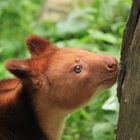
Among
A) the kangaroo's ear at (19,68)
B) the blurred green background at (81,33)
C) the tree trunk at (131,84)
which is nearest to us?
the tree trunk at (131,84)

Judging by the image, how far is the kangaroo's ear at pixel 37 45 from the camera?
5.11m

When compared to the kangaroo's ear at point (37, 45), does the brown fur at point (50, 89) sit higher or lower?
lower

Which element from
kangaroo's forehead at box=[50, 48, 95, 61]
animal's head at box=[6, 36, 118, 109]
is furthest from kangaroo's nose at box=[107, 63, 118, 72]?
kangaroo's forehead at box=[50, 48, 95, 61]

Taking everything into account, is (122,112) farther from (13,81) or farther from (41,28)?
(41,28)

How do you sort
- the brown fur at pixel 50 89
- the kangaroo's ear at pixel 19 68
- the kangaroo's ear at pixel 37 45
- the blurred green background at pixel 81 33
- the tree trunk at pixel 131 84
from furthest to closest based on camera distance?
the blurred green background at pixel 81 33
the kangaroo's ear at pixel 37 45
the brown fur at pixel 50 89
the kangaroo's ear at pixel 19 68
the tree trunk at pixel 131 84

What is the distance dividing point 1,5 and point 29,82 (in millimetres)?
3359

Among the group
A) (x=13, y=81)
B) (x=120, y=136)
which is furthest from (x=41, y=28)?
(x=120, y=136)

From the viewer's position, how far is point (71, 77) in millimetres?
4871

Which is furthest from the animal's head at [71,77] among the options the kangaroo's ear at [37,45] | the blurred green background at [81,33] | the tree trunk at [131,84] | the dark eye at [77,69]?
the blurred green background at [81,33]

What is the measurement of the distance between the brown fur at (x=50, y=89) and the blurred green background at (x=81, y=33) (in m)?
1.12

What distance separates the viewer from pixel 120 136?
4.45m

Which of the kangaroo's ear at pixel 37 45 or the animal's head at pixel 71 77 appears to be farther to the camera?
the kangaroo's ear at pixel 37 45

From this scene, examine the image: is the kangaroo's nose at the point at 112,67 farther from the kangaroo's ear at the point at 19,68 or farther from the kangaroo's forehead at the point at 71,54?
the kangaroo's ear at the point at 19,68

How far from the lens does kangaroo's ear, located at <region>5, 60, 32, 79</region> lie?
4559mm
